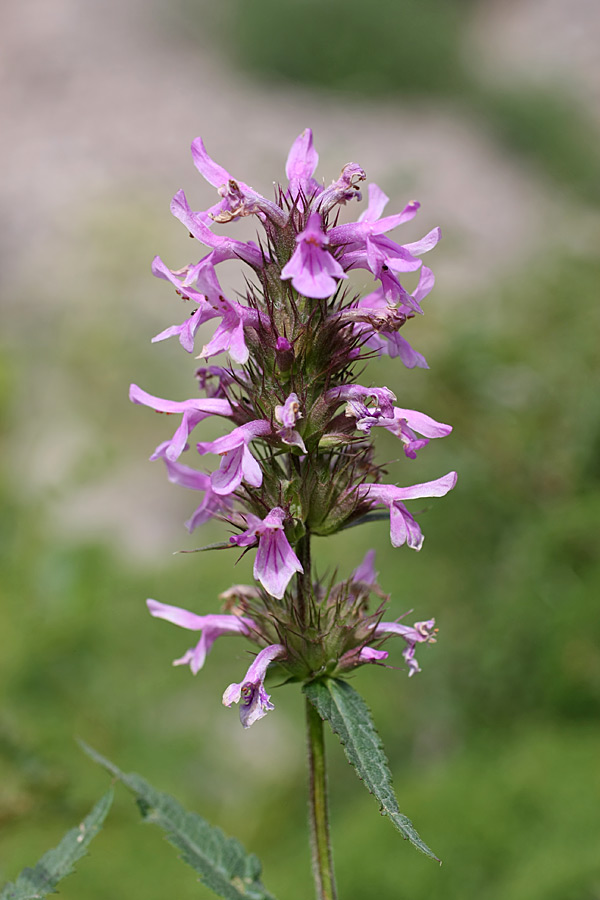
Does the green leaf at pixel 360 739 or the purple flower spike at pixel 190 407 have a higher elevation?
the purple flower spike at pixel 190 407

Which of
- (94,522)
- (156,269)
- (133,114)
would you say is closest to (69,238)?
(94,522)

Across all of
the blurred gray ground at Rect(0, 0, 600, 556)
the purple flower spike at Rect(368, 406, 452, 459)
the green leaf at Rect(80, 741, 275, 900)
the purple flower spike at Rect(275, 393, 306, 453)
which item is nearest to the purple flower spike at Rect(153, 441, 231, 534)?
the purple flower spike at Rect(275, 393, 306, 453)

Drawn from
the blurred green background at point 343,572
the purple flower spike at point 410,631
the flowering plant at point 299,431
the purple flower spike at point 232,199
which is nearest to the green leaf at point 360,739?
the flowering plant at point 299,431

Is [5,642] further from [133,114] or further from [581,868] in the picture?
[133,114]

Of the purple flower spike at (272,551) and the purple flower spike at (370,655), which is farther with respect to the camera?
the purple flower spike at (370,655)

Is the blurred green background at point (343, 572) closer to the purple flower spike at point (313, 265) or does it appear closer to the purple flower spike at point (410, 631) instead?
the purple flower spike at point (410, 631)

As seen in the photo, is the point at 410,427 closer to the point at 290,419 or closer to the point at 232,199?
the point at 290,419

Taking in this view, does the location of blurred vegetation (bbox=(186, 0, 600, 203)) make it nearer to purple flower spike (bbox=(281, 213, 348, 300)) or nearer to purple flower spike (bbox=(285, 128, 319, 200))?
purple flower spike (bbox=(285, 128, 319, 200))
